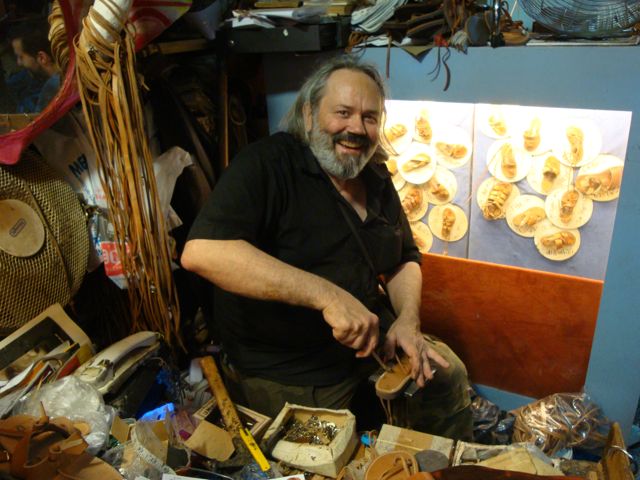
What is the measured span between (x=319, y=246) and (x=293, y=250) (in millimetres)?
93

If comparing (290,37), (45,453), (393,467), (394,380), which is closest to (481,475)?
(393,467)

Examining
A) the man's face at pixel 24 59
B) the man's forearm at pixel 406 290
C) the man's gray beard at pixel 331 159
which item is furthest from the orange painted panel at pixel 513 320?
the man's face at pixel 24 59

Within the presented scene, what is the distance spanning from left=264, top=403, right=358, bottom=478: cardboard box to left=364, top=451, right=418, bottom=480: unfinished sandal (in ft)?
0.60

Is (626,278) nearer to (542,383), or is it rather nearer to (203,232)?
(542,383)

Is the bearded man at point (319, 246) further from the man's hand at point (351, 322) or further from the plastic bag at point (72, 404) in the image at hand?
the plastic bag at point (72, 404)

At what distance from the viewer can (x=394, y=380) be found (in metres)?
1.71

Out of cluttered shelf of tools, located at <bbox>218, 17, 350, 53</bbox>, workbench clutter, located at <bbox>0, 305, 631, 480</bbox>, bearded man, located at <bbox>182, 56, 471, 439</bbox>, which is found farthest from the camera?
cluttered shelf of tools, located at <bbox>218, 17, 350, 53</bbox>

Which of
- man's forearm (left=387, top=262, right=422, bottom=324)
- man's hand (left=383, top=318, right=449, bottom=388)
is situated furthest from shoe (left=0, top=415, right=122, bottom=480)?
man's forearm (left=387, top=262, right=422, bottom=324)

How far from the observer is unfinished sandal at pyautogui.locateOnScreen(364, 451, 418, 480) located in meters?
1.41

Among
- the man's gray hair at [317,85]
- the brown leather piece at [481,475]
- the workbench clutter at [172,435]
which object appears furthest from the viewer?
the man's gray hair at [317,85]

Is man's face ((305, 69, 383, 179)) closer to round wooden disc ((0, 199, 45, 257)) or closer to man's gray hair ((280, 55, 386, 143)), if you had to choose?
man's gray hair ((280, 55, 386, 143))

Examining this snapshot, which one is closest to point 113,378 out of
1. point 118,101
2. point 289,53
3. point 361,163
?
point 118,101

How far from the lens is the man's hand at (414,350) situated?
69.1 inches

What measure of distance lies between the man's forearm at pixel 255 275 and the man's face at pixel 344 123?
492mm
